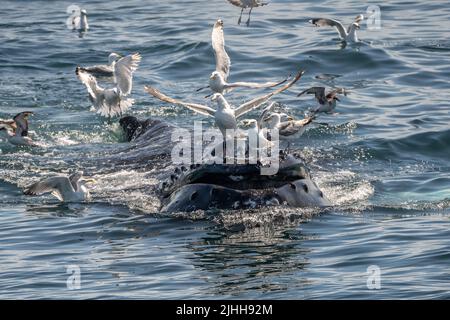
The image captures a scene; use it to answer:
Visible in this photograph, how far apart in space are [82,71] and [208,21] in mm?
9890

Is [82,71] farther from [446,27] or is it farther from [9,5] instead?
[9,5]

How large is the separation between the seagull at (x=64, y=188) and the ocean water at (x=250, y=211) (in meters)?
0.18

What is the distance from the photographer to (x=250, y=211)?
14.4 metres

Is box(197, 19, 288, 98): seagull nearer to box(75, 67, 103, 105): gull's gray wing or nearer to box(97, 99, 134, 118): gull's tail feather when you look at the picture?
box(97, 99, 134, 118): gull's tail feather

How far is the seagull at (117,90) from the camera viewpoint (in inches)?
939

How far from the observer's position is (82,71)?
2495 cm

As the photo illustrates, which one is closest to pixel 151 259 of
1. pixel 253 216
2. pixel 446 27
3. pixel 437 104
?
pixel 253 216

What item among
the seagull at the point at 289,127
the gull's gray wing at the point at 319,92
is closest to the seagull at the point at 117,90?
the gull's gray wing at the point at 319,92

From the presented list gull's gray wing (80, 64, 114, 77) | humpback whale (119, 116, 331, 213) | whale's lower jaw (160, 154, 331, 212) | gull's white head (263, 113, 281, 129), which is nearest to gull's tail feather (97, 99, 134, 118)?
gull's gray wing (80, 64, 114, 77)

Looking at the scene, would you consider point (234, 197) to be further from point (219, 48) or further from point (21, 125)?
point (219, 48)

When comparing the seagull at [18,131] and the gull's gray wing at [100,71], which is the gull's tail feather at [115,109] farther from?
the seagull at [18,131]

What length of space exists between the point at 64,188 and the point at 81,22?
1662cm

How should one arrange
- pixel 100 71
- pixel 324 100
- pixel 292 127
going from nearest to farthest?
pixel 292 127
pixel 324 100
pixel 100 71

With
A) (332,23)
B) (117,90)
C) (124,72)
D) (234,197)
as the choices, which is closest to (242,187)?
(234,197)
